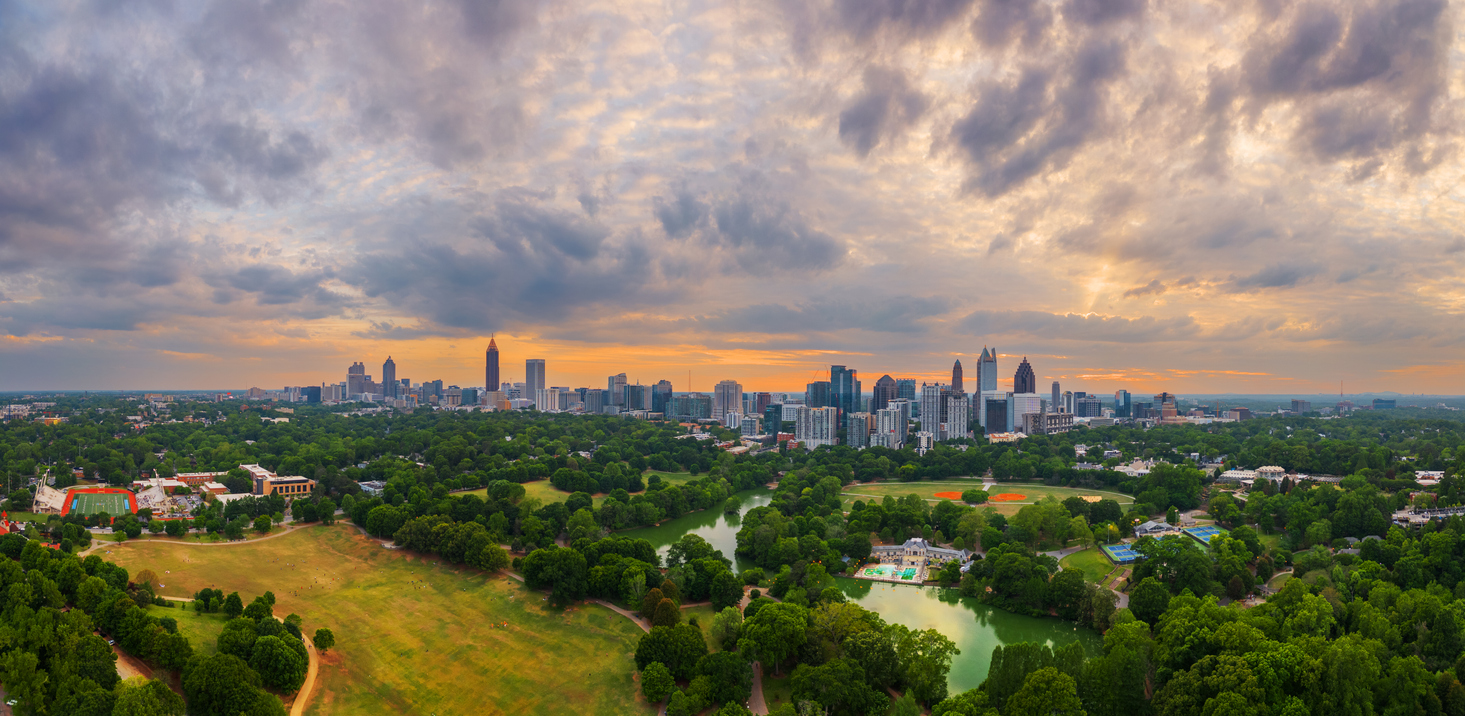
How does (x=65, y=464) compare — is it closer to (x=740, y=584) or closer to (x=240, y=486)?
(x=240, y=486)

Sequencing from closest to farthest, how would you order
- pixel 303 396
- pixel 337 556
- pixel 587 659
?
pixel 587 659, pixel 337 556, pixel 303 396

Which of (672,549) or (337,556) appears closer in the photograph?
(672,549)

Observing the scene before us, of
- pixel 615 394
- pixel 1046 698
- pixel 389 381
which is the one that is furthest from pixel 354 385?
pixel 1046 698

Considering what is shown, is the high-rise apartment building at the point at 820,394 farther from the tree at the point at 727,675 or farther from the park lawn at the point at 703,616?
the tree at the point at 727,675

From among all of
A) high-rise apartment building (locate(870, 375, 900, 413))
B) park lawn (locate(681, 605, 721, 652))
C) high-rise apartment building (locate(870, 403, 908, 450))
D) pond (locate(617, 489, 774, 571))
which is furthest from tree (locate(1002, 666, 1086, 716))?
high-rise apartment building (locate(870, 375, 900, 413))

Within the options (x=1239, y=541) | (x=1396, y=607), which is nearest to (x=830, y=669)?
(x=1396, y=607)

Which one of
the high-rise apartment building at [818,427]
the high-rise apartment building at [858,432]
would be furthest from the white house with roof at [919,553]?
the high-rise apartment building at [858,432]

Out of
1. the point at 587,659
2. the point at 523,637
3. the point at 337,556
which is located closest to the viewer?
the point at 587,659
